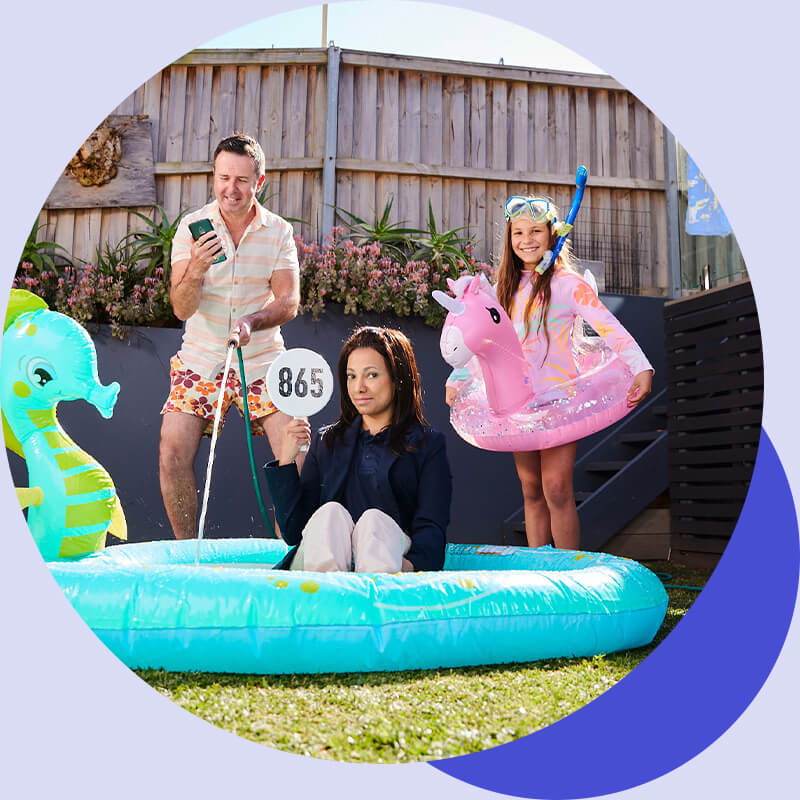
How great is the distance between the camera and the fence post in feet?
8.68

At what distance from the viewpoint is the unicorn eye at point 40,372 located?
224cm

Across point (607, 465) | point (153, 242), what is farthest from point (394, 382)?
point (153, 242)

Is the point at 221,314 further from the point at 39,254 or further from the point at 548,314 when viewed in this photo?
the point at 548,314

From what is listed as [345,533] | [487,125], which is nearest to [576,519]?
[345,533]

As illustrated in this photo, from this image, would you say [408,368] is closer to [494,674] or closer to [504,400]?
[504,400]

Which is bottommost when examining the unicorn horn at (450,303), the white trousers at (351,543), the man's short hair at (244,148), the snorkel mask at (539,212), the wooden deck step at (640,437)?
the white trousers at (351,543)

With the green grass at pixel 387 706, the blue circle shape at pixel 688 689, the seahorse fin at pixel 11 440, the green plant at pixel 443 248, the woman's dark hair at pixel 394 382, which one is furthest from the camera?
the green plant at pixel 443 248

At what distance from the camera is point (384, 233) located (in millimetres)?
2643

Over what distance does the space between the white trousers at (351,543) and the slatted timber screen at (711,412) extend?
923 mm

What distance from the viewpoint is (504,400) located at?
2623 mm

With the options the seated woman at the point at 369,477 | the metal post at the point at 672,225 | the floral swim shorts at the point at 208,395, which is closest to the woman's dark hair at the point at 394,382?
the seated woman at the point at 369,477

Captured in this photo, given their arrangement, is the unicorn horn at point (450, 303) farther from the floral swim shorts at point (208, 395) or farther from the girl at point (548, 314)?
the floral swim shorts at point (208, 395)

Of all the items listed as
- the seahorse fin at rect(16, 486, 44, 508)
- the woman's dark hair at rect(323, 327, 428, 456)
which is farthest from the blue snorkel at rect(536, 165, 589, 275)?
the seahorse fin at rect(16, 486, 44, 508)

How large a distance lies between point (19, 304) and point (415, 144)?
52.0 inches
